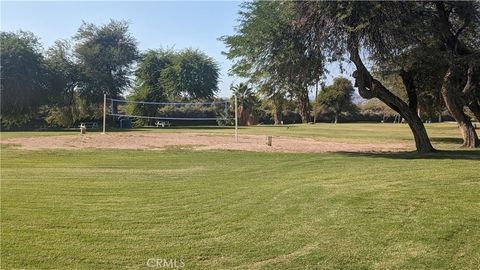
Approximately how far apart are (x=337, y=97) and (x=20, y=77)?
1618 inches

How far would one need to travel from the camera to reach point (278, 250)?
515 centimetres

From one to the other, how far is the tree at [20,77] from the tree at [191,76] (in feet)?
45.4

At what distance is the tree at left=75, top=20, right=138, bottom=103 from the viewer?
164ft

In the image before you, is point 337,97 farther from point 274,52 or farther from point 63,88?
point 274,52

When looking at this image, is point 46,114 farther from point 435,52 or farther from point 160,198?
point 160,198

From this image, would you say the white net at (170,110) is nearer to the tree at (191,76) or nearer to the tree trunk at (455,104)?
the tree at (191,76)

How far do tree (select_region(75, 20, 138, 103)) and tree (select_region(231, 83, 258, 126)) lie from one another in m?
13.6

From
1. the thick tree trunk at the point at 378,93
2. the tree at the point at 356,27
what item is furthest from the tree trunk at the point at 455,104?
the tree at the point at 356,27

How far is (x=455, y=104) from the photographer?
1984 cm

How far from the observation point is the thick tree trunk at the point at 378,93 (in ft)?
53.2

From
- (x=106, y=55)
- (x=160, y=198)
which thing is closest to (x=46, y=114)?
(x=106, y=55)

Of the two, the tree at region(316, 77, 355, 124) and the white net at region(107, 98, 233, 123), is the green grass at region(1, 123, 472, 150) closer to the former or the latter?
the white net at region(107, 98, 233, 123)

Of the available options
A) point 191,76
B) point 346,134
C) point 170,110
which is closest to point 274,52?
point 346,134

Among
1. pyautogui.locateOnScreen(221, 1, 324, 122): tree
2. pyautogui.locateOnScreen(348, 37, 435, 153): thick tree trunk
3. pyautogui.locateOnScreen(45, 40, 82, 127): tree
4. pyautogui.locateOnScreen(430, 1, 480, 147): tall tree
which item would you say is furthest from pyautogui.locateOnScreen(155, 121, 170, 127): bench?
pyautogui.locateOnScreen(348, 37, 435, 153): thick tree trunk
